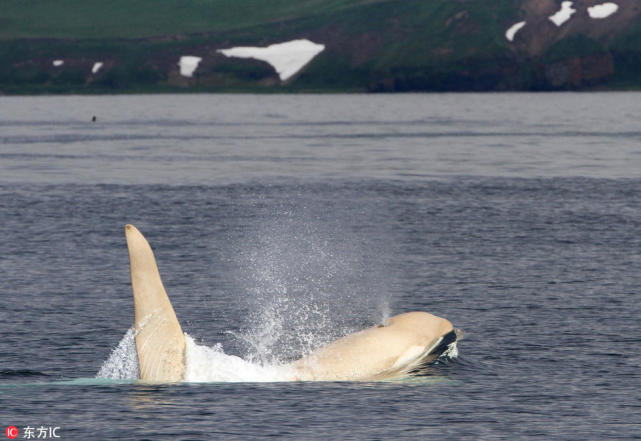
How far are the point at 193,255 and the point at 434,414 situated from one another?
23.6 meters

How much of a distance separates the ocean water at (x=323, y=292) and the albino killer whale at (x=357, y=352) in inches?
12.7

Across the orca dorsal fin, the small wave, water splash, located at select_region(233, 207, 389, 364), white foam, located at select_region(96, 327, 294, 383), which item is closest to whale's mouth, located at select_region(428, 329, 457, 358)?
water splash, located at select_region(233, 207, 389, 364)

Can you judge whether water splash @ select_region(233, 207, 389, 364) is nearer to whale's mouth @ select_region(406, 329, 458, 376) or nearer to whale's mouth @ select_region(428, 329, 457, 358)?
whale's mouth @ select_region(406, 329, 458, 376)

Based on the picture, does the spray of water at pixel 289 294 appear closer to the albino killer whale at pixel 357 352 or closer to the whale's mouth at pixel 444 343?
the albino killer whale at pixel 357 352

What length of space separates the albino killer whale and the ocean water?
0.32 metres

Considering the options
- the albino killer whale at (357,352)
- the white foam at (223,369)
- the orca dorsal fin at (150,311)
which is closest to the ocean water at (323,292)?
the white foam at (223,369)

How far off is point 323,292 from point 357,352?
51.6 ft

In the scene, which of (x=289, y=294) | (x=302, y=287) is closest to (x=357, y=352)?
(x=289, y=294)

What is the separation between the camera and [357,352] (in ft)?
83.4

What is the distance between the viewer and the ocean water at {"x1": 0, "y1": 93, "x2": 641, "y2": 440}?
24.4m

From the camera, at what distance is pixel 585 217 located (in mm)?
58625

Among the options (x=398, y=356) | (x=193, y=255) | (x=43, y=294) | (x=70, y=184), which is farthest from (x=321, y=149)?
(x=398, y=356)

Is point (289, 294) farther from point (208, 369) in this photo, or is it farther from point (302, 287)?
point (208, 369)

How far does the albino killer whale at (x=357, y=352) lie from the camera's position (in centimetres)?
2403
